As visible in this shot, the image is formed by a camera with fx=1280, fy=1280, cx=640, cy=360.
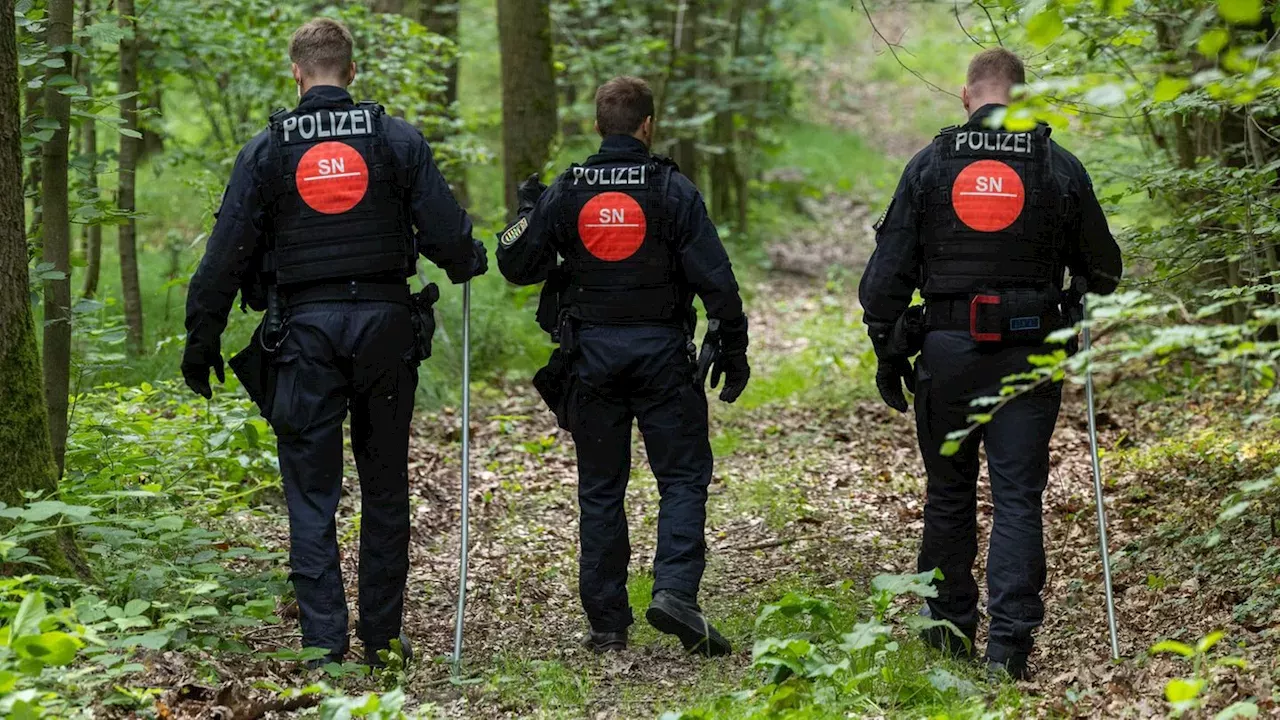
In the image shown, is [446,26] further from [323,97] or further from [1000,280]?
[1000,280]

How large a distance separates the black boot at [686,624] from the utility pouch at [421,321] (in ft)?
4.64

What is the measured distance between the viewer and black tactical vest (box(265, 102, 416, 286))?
5.03 meters

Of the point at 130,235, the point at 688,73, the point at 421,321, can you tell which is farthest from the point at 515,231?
the point at 688,73

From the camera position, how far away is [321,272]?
5.05 m

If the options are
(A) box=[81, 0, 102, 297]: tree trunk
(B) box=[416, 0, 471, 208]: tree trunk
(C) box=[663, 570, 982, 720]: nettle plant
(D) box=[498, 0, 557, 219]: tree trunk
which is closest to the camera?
(C) box=[663, 570, 982, 720]: nettle plant

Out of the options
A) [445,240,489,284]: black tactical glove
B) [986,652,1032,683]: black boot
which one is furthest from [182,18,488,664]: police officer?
[986,652,1032,683]: black boot

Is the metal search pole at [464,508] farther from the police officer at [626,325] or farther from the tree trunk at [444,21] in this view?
the tree trunk at [444,21]

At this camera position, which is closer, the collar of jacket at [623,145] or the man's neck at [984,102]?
the man's neck at [984,102]

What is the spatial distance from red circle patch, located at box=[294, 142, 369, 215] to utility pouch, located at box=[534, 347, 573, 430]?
115 cm

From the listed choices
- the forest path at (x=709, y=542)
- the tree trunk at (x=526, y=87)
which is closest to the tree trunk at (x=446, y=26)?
the tree trunk at (x=526, y=87)

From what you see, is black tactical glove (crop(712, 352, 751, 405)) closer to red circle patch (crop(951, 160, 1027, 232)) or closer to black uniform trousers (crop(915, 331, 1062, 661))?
black uniform trousers (crop(915, 331, 1062, 661))

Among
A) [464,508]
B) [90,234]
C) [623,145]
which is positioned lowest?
[464,508]

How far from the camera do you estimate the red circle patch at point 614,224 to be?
17.9 feet

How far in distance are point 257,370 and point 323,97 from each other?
113 centimetres
